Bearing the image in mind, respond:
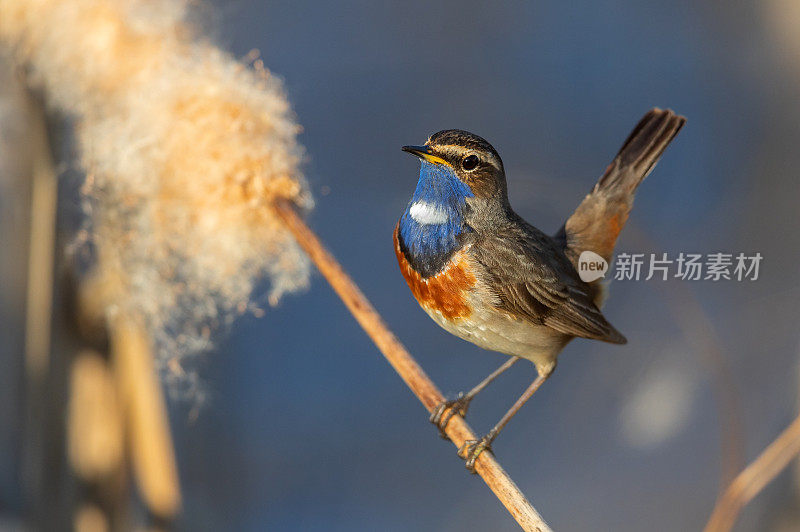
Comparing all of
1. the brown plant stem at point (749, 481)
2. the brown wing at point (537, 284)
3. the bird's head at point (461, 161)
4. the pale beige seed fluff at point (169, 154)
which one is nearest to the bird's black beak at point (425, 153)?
the bird's head at point (461, 161)

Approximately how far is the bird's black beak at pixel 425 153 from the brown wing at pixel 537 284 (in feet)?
0.47

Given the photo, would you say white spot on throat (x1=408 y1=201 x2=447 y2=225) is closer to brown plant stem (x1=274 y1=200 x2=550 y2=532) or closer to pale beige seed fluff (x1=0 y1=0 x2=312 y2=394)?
brown plant stem (x1=274 y1=200 x2=550 y2=532)

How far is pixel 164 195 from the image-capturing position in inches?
48.5

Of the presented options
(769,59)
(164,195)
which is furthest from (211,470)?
(769,59)

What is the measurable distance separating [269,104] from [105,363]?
1.95 ft

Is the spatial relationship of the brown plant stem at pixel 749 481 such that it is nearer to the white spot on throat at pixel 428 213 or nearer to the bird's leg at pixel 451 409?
the bird's leg at pixel 451 409

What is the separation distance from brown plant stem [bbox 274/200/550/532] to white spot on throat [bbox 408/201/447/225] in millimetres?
143

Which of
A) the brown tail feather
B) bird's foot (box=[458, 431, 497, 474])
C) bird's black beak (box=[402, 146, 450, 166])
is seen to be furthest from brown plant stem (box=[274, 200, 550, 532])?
the brown tail feather

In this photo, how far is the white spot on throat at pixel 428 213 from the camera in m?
0.93

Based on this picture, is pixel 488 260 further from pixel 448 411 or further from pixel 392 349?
pixel 448 411

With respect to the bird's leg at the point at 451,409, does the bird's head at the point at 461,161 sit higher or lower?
higher

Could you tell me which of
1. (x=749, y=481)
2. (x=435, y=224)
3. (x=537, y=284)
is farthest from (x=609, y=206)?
(x=749, y=481)

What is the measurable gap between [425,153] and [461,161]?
5 cm

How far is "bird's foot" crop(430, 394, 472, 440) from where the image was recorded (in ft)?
3.65
